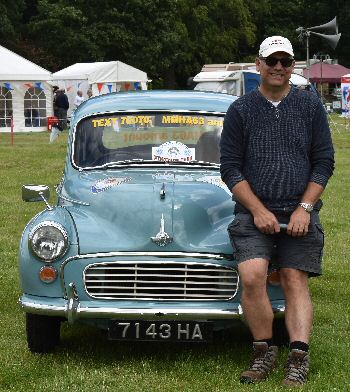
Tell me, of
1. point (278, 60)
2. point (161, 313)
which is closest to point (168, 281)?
point (161, 313)

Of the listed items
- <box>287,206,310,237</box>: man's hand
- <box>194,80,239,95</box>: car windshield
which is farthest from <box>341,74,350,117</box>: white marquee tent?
<box>287,206,310,237</box>: man's hand

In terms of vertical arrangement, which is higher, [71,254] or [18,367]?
[71,254]

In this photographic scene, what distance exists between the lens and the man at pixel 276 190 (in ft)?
20.0

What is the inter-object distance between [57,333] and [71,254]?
72cm

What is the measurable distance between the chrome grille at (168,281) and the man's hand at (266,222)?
499 mm

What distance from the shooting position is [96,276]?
257 inches

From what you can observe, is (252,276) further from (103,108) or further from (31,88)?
(31,88)

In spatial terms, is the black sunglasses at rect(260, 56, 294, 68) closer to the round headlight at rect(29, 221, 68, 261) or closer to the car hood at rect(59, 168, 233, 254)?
the car hood at rect(59, 168, 233, 254)

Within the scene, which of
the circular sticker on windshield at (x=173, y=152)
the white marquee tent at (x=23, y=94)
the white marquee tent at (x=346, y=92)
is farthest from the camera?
the white marquee tent at (x=346, y=92)

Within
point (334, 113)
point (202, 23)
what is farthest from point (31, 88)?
point (202, 23)

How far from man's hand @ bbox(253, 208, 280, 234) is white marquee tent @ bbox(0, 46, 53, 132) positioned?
34.1 m

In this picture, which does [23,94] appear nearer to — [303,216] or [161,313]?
[161,313]

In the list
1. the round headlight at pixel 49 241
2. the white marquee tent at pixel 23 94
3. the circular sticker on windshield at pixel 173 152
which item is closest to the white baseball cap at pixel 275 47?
the round headlight at pixel 49 241

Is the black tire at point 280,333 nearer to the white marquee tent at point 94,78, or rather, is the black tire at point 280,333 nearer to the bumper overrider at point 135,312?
the bumper overrider at point 135,312
